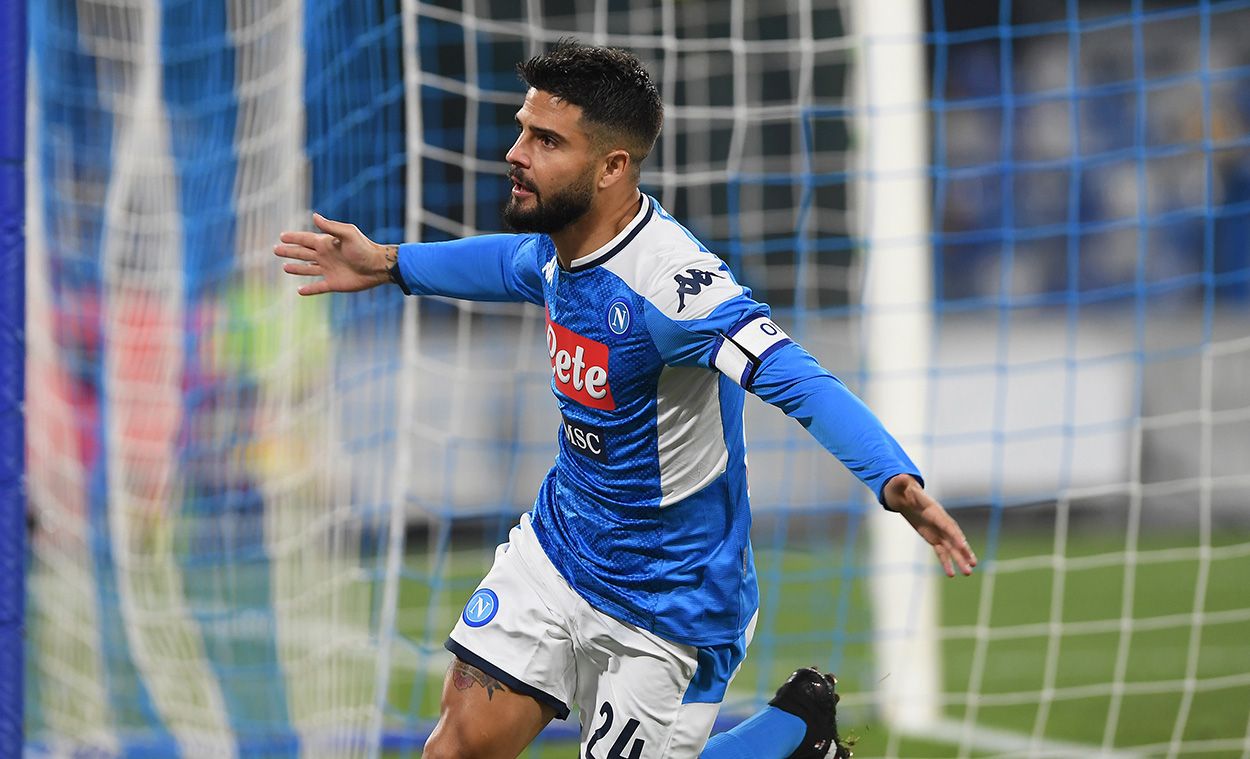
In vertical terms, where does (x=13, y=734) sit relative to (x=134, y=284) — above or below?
below

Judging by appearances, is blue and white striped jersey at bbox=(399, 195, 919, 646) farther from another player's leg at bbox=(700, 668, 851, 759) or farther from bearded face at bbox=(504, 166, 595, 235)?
another player's leg at bbox=(700, 668, 851, 759)

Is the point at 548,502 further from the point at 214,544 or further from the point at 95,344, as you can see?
the point at 95,344

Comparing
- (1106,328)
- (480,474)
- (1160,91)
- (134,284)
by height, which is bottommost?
(480,474)

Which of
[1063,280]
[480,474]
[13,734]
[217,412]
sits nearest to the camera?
[13,734]

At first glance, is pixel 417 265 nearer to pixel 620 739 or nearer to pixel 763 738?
pixel 620 739

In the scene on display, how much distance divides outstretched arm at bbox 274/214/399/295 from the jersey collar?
58 centimetres

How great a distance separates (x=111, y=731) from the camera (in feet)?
19.5

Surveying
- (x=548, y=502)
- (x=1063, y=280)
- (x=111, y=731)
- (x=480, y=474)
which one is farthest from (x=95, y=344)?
(x=1063, y=280)

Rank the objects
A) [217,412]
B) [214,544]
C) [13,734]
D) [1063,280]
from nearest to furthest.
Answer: [13,734]
[217,412]
[214,544]
[1063,280]

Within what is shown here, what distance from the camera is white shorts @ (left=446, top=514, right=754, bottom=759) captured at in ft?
11.6

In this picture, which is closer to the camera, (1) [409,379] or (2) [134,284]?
(1) [409,379]

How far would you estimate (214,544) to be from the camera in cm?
715

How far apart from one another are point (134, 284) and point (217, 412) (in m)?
0.67

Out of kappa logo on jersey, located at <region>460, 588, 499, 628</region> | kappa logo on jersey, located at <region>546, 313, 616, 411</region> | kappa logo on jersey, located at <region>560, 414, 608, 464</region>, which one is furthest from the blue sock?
kappa logo on jersey, located at <region>546, 313, 616, 411</region>
